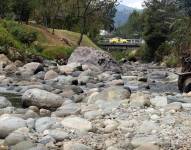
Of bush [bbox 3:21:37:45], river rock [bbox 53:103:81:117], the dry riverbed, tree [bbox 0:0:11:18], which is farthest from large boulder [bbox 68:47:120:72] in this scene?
tree [bbox 0:0:11:18]

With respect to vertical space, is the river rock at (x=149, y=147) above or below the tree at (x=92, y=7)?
below

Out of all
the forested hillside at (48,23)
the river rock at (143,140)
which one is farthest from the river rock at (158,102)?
the forested hillside at (48,23)

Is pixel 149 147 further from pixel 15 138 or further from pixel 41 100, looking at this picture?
pixel 41 100

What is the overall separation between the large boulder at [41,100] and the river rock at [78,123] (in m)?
3.20

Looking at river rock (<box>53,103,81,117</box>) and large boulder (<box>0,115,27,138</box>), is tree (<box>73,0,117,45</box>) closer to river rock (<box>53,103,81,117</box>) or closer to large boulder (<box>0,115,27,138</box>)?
river rock (<box>53,103,81,117</box>)

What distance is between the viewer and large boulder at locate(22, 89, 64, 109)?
1484cm

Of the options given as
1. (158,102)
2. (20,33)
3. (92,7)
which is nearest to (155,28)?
(92,7)

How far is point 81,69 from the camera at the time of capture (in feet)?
99.7

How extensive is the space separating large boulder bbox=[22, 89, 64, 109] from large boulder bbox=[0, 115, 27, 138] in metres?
3.04

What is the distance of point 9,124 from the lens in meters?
11.2

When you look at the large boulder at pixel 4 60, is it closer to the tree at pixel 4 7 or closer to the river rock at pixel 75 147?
the river rock at pixel 75 147

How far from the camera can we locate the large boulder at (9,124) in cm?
1088

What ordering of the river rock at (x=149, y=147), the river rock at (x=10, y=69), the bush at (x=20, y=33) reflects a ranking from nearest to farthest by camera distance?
1. the river rock at (x=149, y=147)
2. the river rock at (x=10, y=69)
3. the bush at (x=20, y=33)

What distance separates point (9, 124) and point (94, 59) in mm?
23018
